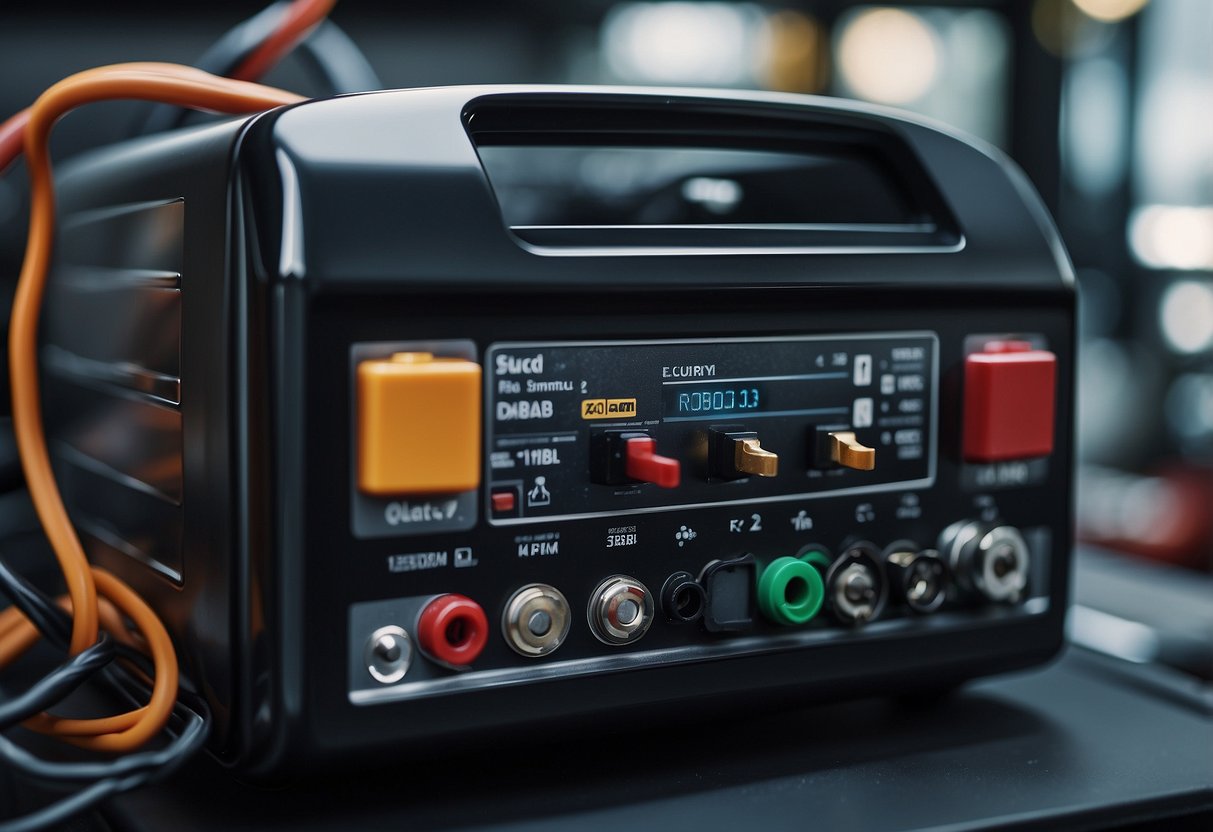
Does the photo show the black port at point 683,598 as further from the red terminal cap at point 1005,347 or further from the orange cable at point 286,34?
the orange cable at point 286,34

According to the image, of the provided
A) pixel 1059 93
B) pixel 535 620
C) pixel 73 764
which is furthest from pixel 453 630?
pixel 1059 93

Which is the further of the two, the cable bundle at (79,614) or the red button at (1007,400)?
the red button at (1007,400)

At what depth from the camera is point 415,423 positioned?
40 centimetres

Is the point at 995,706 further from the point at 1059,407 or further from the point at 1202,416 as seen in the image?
the point at 1202,416

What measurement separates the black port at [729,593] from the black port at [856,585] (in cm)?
4

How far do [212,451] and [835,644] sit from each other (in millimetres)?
264

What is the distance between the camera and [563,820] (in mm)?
441

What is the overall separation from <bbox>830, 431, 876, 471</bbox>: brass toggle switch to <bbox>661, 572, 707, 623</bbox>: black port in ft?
0.26

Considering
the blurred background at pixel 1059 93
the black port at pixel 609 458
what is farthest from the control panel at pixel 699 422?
the blurred background at pixel 1059 93

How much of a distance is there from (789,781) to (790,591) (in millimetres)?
76

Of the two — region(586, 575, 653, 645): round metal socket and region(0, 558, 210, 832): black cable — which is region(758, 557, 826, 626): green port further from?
region(0, 558, 210, 832): black cable

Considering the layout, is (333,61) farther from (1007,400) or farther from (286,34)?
(1007,400)

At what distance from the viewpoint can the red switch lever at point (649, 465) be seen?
1.47 ft

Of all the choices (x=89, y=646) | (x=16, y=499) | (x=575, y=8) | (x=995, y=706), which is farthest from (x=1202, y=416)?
(x=89, y=646)
